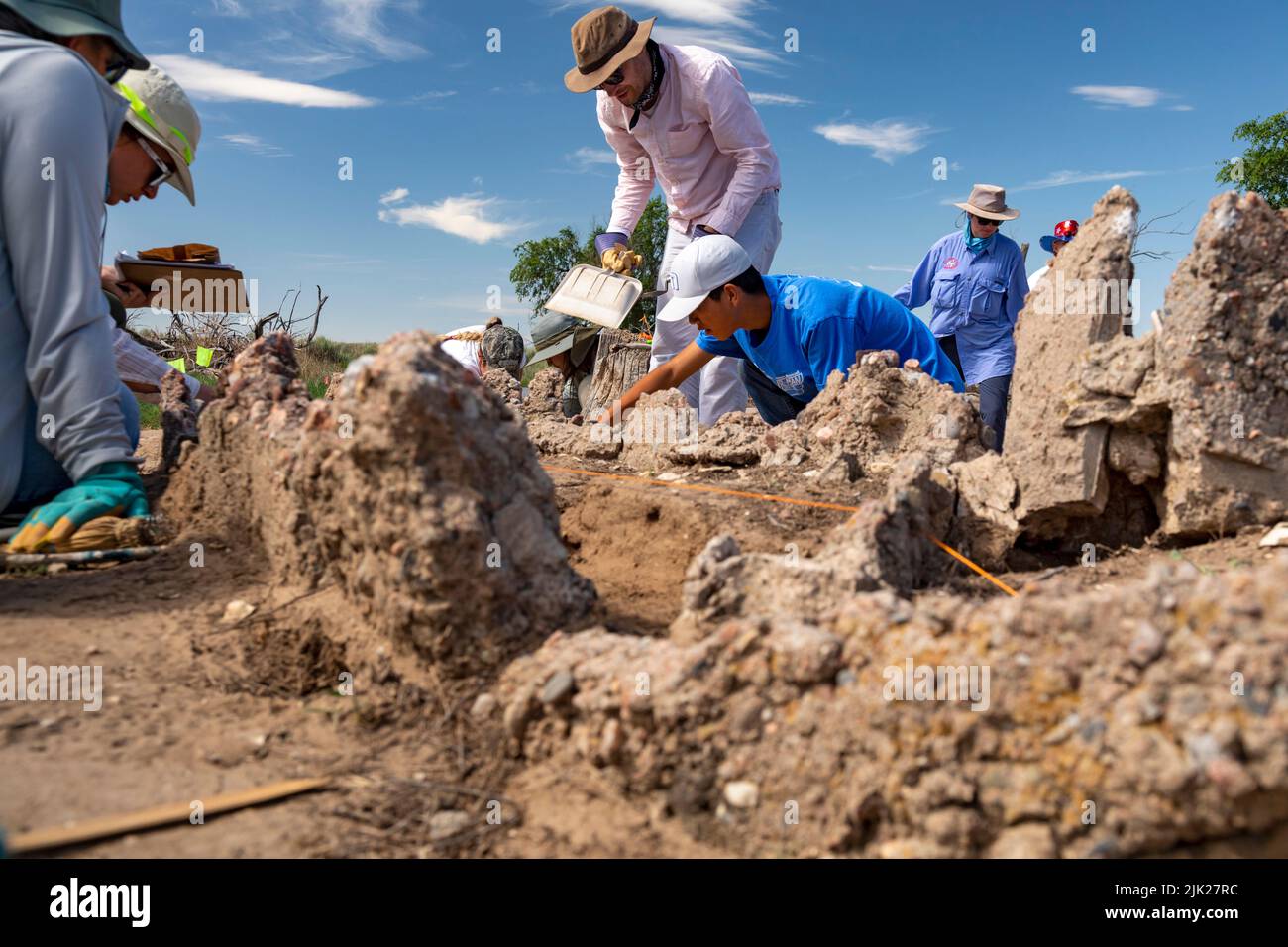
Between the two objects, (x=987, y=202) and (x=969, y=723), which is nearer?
(x=969, y=723)

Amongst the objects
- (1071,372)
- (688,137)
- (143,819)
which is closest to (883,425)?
(1071,372)

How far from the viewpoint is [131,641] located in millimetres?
2850

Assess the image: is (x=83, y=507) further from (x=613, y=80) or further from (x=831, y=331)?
(x=613, y=80)

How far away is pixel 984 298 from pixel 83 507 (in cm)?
622

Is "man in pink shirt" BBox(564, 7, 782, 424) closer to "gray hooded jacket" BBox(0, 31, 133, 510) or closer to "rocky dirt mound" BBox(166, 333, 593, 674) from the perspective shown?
"gray hooded jacket" BBox(0, 31, 133, 510)

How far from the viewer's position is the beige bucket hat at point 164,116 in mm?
4137

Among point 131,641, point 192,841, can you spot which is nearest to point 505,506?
point 192,841

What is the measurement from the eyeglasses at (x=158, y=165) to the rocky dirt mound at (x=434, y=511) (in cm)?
223

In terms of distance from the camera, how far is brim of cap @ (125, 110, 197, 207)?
4.11 metres

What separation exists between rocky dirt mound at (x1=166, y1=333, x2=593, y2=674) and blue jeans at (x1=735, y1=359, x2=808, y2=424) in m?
3.49

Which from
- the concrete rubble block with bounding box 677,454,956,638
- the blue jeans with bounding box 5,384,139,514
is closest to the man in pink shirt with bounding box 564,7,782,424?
the concrete rubble block with bounding box 677,454,956,638

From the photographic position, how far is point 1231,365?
357 centimetres

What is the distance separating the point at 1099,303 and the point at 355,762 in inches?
135

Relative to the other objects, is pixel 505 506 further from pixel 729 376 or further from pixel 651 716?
pixel 729 376
